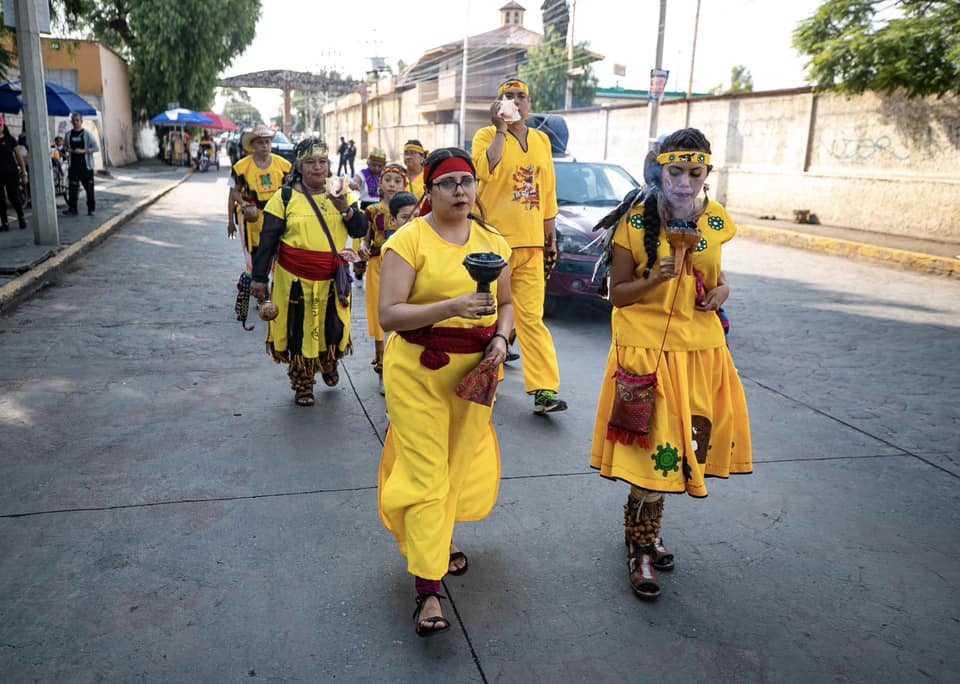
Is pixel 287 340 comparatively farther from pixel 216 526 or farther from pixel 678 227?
pixel 678 227

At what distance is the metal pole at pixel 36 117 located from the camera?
11.0 metres

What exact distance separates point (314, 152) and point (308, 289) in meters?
0.91

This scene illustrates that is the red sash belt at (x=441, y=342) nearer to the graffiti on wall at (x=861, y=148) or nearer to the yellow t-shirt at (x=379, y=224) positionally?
the yellow t-shirt at (x=379, y=224)

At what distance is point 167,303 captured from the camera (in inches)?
352

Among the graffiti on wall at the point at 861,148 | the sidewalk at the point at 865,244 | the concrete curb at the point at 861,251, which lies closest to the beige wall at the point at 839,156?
the graffiti on wall at the point at 861,148

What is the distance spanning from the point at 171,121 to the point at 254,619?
34950 millimetres

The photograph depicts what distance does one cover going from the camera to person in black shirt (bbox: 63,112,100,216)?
15148 mm

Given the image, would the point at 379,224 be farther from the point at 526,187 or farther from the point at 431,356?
the point at 431,356

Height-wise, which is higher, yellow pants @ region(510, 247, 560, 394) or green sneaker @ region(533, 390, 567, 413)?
yellow pants @ region(510, 247, 560, 394)

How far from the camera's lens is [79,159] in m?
15.6

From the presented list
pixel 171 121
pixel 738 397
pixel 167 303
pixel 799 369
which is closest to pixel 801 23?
pixel 799 369

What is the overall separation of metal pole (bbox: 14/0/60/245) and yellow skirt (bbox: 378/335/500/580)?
10.6 m

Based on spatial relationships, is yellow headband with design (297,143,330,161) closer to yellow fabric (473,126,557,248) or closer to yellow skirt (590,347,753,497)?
yellow fabric (473,126,557,248)

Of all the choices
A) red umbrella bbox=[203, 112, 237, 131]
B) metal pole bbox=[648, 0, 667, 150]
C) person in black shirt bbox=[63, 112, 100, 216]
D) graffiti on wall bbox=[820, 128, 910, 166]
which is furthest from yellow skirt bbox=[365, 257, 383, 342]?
red umbrella bbox=[203, 112, 237, 131]
